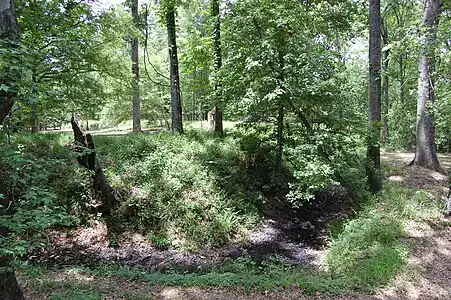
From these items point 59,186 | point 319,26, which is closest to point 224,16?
point 319,26

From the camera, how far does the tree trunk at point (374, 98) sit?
8219 mm

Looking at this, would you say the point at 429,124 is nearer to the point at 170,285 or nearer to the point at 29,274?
the point at 170,285

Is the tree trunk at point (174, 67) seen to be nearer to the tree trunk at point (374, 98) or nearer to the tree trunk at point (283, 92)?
the tree trunk at point (283, 92)

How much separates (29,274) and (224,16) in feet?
27.6

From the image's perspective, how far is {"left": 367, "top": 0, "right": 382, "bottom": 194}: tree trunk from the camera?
8.22 metres

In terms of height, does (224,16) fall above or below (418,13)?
below

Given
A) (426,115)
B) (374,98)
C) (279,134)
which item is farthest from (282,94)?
(426,115)

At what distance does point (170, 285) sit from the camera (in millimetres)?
5031

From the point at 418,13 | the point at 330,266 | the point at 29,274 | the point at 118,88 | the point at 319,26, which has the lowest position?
the point at 330,266

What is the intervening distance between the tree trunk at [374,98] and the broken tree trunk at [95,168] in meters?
7.01

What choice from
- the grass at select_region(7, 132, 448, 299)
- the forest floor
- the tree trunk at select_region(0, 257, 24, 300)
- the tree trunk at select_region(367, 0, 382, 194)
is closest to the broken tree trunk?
the grass at select_region(7, 132, 448, 299)

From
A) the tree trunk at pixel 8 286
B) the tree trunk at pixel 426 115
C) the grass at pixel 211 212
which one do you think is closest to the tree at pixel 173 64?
the grass at pixel 211 212

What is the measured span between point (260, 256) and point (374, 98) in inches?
220

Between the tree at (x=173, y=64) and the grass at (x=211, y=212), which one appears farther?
the tree at (x=173, y=64)
